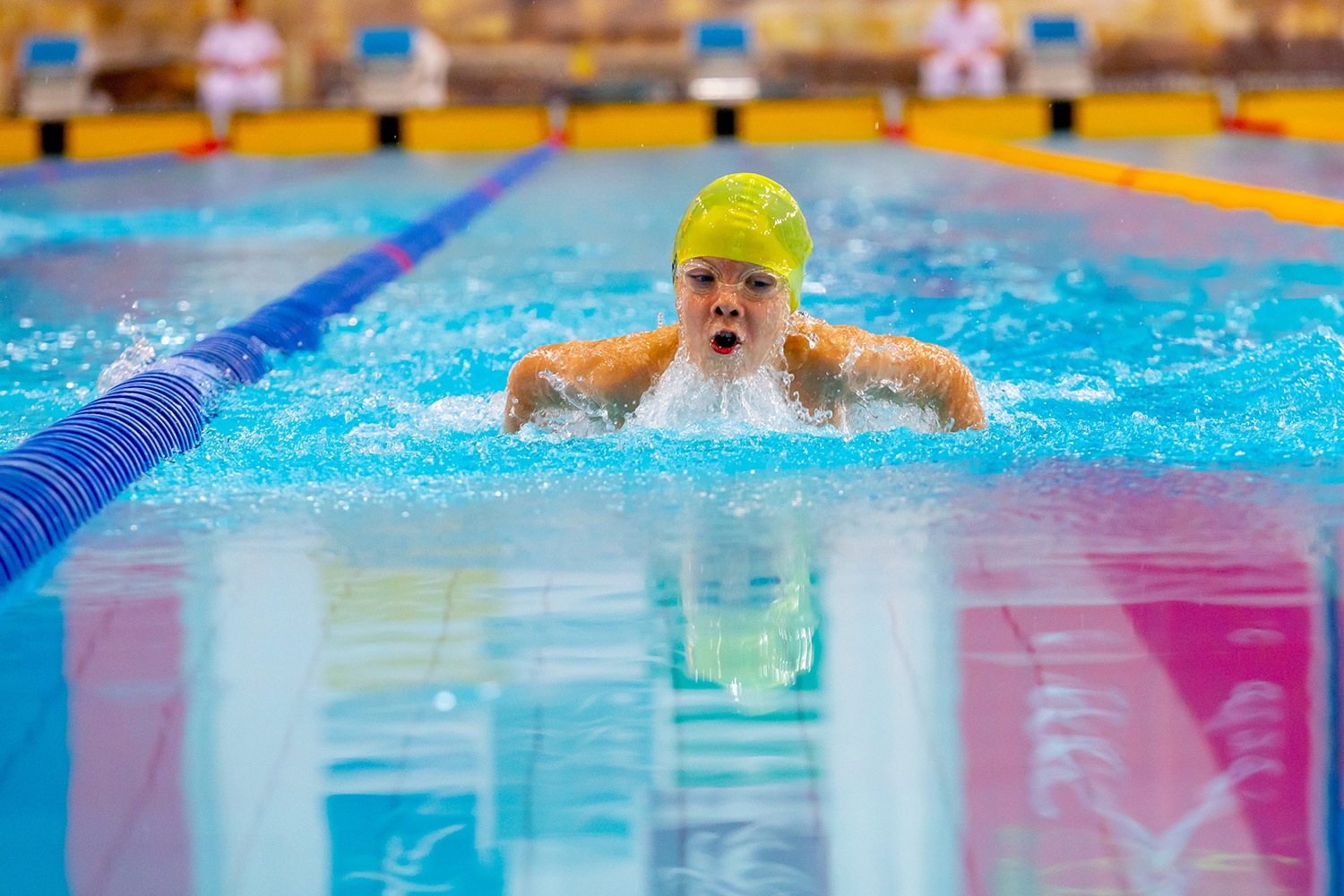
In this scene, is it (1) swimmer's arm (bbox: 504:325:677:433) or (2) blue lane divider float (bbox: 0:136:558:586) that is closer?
(2) blue lane divider float (bbox: 0:136:558:586)

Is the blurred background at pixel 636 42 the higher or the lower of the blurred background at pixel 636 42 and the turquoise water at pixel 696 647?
the higher

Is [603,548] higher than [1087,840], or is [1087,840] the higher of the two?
[603,548]

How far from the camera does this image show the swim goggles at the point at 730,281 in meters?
2.83

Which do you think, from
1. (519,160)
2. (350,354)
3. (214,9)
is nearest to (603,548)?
(350,354)

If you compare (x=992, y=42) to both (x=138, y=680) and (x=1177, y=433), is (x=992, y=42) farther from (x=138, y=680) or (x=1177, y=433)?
(x=138, y=680)

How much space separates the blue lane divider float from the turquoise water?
62mm

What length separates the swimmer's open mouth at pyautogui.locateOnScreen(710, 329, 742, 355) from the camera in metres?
2.76

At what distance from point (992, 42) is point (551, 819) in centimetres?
1184

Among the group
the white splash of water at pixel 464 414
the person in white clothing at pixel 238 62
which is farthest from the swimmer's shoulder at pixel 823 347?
the person in white clothing at pixel 238 62

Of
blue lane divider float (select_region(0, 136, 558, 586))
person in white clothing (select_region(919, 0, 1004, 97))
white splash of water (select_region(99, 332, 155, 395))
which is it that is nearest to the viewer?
blue lane divider float (select_region(0, 136, 558, 586))

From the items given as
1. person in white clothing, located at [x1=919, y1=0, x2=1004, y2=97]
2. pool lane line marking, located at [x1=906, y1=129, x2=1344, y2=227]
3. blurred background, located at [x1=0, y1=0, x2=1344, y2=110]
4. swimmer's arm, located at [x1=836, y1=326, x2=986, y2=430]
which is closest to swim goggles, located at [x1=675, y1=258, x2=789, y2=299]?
swimmer's arm, located at [x1=836, y1=326, x2=986, y2=430]

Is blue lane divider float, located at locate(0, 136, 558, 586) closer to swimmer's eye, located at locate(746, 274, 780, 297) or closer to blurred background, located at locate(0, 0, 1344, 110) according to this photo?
swimmer's eye, located at locate(746, 274, 780, 297)

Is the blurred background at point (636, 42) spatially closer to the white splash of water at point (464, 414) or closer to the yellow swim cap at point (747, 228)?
the white splash of water at point (464, 414)

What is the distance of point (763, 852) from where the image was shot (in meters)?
1.43
